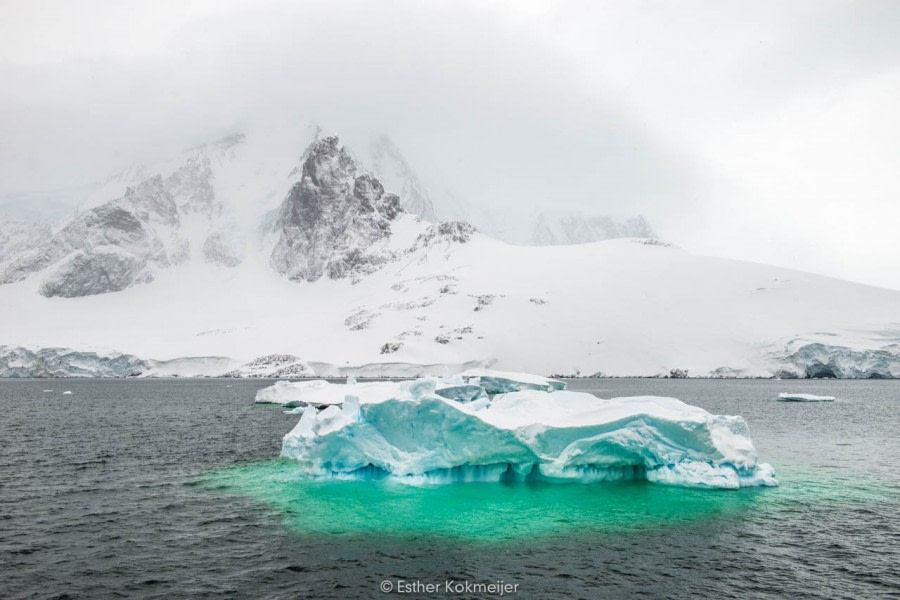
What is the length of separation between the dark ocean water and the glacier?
1265 mm

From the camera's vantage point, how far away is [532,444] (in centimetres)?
2991

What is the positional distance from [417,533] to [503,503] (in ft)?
19.4

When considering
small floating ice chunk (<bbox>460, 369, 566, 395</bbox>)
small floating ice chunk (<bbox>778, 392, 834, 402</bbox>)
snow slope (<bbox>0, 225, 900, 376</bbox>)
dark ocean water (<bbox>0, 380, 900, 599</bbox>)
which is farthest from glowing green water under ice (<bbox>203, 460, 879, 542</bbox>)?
snow slope (<bbox>0, 225, 900, 376</bbox>)

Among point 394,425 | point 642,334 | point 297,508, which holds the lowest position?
point 297,508

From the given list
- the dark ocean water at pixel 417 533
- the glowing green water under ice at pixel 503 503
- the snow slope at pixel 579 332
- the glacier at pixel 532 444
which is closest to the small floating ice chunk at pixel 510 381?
the dark ocean water at pixel 417 533

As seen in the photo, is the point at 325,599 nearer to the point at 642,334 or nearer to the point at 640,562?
the point at 640,562

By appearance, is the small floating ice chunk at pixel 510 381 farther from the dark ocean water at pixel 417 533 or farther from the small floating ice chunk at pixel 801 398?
the dark ocean water at pixel 417 533

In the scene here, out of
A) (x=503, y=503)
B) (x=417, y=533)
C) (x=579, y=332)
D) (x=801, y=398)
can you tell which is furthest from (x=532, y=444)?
(x=579, y=332)

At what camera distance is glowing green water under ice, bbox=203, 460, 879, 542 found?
2284 centimetres

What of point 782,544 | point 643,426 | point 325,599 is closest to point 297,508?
point 325,599

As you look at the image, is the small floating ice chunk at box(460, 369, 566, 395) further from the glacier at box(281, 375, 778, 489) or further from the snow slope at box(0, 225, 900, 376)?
the snow slope at box(0, 225, 900, 376)

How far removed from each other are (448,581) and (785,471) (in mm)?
25216

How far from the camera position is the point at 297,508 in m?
25.6

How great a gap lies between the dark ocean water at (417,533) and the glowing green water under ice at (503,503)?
5.1 inches
